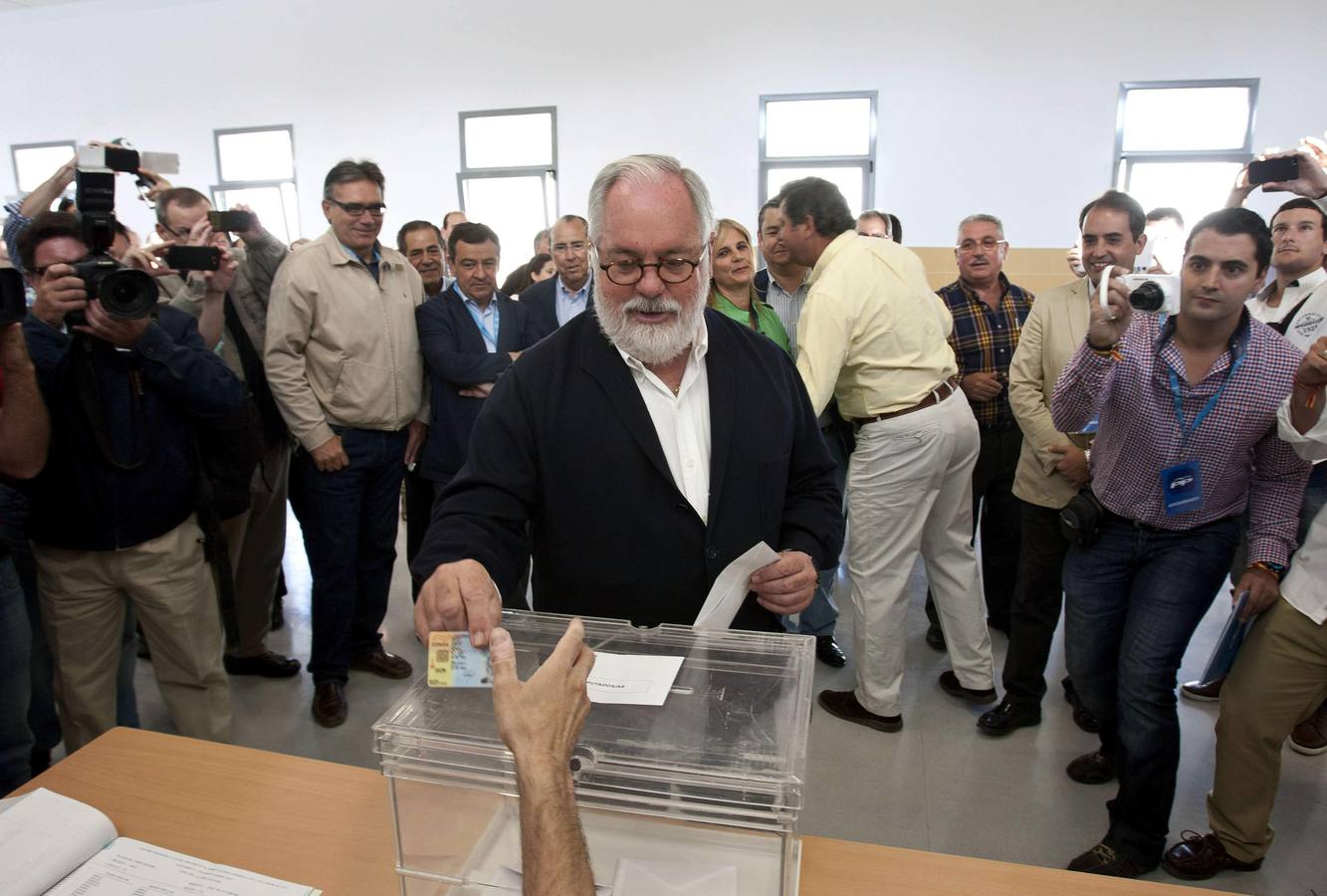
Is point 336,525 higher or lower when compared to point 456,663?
lower

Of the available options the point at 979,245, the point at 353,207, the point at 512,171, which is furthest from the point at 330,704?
the point at 512,171

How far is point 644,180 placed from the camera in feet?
4.39

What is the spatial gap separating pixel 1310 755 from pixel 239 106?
9.20 meters

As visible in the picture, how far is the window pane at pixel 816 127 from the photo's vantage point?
6668 millimetres

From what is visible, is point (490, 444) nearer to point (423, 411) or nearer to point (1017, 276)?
point (423, 411)

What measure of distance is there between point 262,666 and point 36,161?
8.48 meters

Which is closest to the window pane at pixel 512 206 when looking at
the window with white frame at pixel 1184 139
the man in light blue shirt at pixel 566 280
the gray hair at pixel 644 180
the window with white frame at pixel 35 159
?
the man in light blue shirt at pixel 566 280

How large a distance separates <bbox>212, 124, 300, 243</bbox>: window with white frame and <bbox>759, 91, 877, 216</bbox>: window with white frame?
4640 mm

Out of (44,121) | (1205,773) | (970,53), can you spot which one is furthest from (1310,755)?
(44,121)

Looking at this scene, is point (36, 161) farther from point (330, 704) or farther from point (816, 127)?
point (330, 704)

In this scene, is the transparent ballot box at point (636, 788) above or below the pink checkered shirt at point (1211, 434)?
below

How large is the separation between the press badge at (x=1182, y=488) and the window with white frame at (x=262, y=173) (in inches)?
317

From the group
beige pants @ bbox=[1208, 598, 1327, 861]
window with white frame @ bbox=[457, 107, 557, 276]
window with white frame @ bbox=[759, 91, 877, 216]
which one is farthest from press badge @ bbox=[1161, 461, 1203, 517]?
window with white frame @ bbox=[457, 107, 557, 276]

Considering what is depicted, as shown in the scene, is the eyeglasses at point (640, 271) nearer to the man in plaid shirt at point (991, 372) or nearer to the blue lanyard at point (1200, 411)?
the blue lanyard at point (1200, 411)
